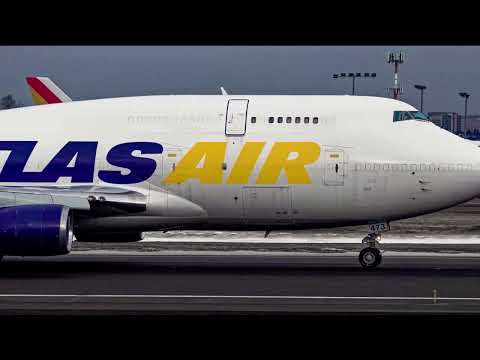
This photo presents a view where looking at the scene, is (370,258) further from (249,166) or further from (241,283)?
(241,283)

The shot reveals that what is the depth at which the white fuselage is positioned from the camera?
21.8m

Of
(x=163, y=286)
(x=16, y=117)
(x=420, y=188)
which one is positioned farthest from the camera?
(x=16, y=117)

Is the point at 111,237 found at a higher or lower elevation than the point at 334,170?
lower

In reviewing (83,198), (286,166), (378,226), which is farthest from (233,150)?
(378,226)

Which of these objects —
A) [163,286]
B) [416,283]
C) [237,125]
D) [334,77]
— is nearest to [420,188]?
[416,283]

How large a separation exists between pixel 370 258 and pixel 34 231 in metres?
8.70

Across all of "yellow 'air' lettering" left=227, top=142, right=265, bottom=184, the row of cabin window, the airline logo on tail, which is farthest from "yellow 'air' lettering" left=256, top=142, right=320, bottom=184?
the airline logo on tail

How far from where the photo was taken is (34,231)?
19.9 meters

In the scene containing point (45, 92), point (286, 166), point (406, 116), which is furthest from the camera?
point (45, 92)

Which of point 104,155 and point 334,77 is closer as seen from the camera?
point 104,155

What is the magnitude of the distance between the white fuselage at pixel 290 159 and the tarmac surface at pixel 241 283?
171cm

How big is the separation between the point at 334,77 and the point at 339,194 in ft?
354
